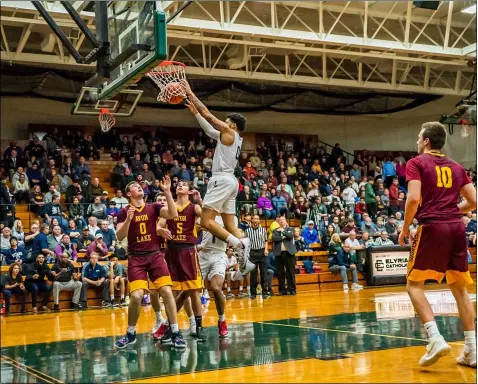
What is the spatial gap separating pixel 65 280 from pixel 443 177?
10052mm

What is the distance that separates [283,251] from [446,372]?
37.2 ft

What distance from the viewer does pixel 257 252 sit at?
16.2 meters

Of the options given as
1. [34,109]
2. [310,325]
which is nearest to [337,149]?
[34,109]

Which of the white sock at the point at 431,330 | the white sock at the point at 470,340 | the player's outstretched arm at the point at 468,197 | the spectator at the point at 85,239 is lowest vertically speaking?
the white sock at the point at 470,340

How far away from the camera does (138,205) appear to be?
7.62 meters

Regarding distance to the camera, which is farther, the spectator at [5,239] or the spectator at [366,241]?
the spectator at [366,241]

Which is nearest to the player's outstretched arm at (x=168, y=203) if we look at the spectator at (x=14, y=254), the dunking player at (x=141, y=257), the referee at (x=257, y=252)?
the dunking player at (x=141, y=257)

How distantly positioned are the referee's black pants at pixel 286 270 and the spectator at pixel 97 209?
4.78 metres

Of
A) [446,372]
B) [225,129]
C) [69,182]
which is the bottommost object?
[446,372]

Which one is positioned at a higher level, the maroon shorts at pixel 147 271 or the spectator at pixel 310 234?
the spectator at pixel 310 234

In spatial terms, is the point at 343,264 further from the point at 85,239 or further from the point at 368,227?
the point at 85,239

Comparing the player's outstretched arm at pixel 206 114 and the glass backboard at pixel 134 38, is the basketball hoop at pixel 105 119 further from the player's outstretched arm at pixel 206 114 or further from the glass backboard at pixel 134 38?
the player's outstretched arm at pixel 206 114

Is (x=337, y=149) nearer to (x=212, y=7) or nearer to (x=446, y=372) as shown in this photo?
(x=212, y=7)

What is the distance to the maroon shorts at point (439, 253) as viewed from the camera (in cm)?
572
